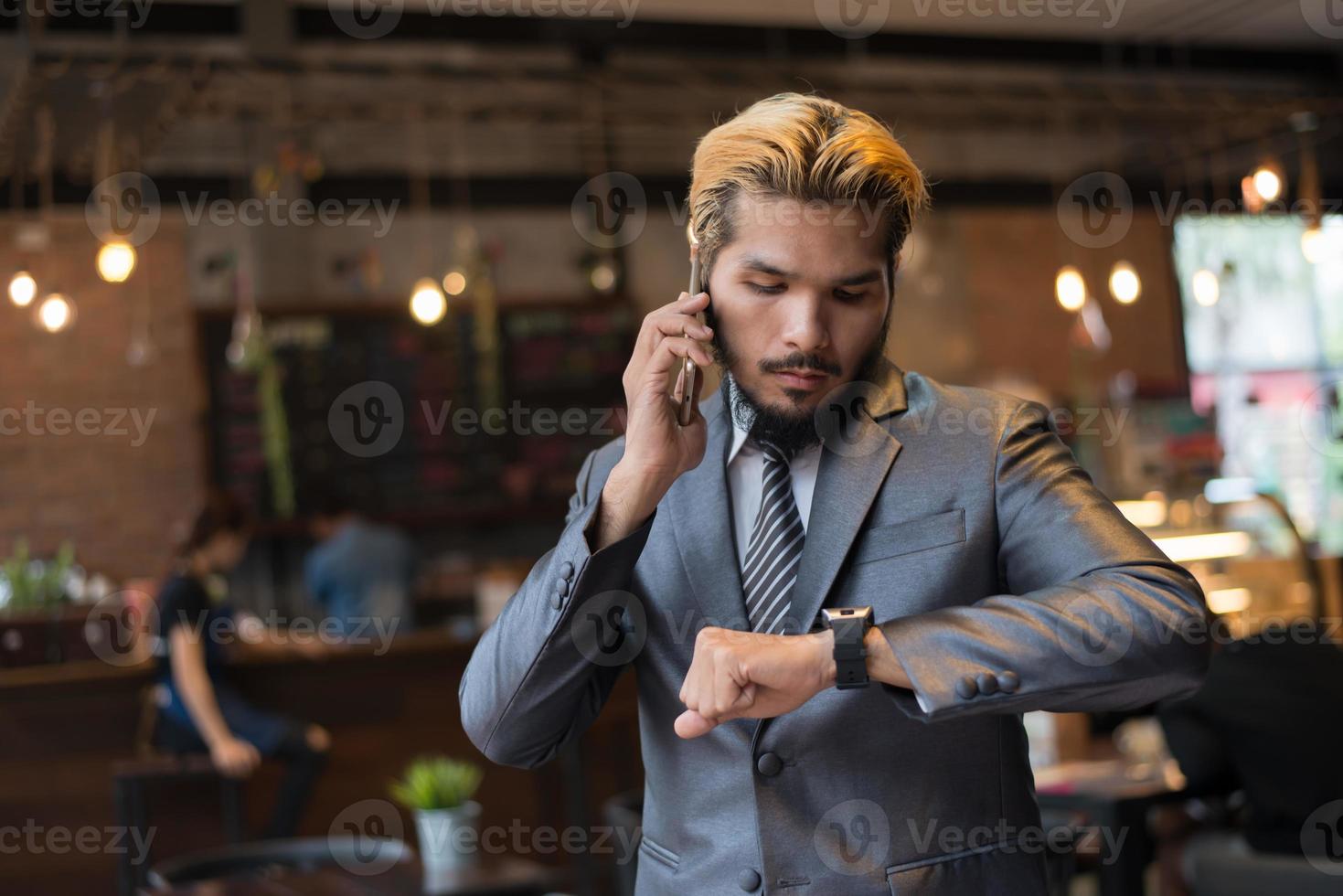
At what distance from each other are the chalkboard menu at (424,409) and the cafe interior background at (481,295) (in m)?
0.02

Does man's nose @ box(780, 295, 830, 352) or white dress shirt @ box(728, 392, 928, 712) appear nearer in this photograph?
man's nose @ box(780, 295, 830, 352)

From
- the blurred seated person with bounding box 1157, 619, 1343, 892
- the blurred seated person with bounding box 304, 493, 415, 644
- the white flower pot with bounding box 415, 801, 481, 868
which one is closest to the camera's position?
the white flower pot with bounding box 415, 801, 481, 868

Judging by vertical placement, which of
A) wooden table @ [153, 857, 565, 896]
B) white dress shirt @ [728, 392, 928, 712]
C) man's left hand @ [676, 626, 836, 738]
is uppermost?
white dress shirt @ [728, 392, 928, 712]

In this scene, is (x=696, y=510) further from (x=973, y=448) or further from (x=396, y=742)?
(x=396, y=742)

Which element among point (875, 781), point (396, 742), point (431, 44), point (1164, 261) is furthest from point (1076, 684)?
point (1164, 261)

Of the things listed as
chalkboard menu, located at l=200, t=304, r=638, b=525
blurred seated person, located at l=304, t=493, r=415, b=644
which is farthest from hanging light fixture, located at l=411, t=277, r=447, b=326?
chalkboard menu, located at l=200, t=304, r=638, b=525

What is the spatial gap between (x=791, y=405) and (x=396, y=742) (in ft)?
16.2
